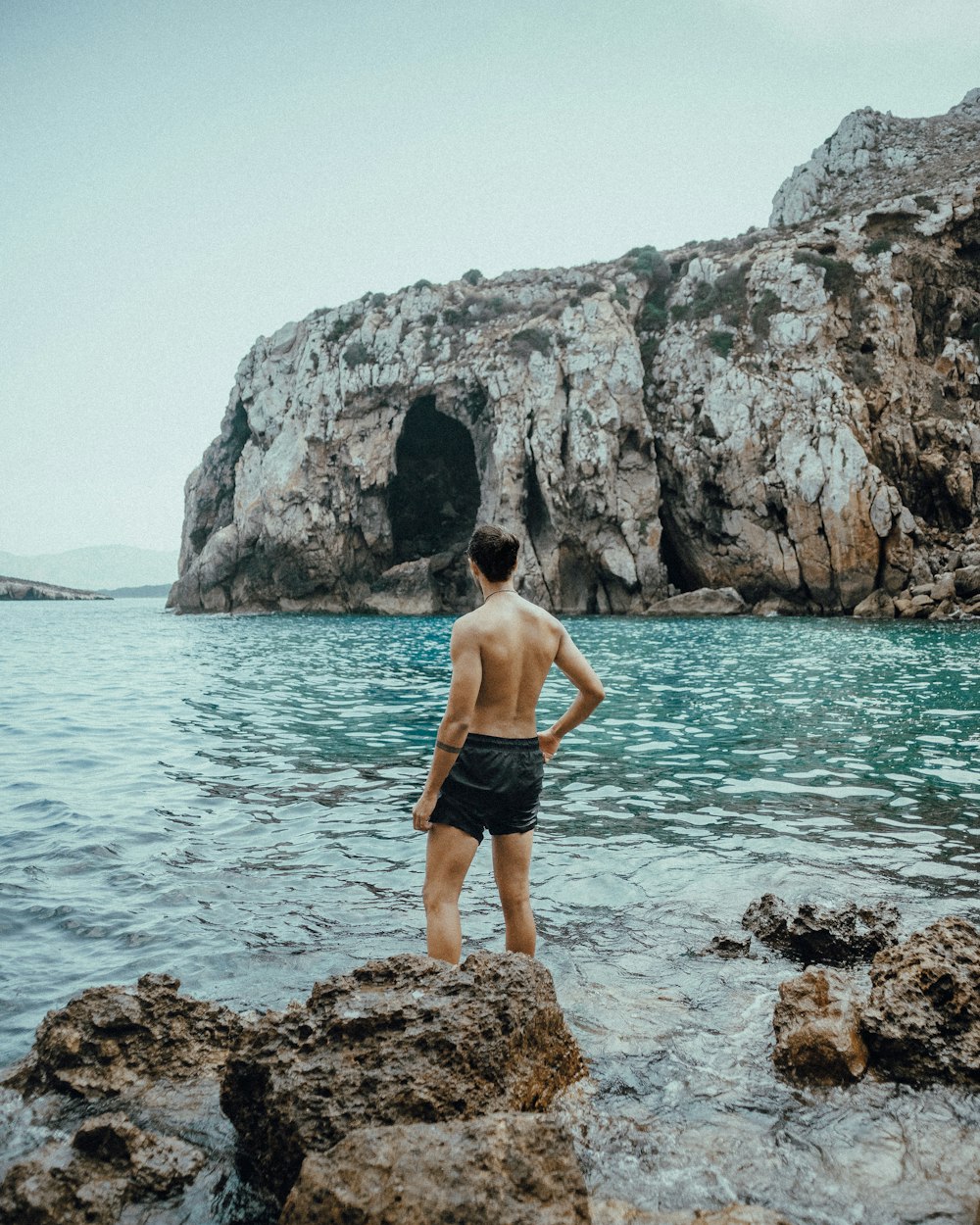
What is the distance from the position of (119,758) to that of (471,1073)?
9.33 metres

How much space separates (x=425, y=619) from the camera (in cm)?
4734

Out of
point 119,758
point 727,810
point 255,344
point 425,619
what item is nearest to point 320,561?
point 425,619

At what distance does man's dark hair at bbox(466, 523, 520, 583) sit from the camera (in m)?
4.17

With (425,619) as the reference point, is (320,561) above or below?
above

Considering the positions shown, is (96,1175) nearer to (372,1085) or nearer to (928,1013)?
(372,1085)

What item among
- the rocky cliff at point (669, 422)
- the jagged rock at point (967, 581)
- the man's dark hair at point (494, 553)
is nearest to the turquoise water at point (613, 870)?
the man's dark hair at point (494, 553)

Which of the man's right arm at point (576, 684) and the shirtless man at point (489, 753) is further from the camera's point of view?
the man's right arm at point (576, 684)

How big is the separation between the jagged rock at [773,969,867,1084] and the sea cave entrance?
2087 inches

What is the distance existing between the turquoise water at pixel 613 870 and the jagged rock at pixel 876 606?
2302 centimetres

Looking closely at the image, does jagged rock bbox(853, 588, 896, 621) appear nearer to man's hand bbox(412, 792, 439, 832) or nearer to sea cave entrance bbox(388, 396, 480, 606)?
sea cave entrance bbox(388, 396, 480, 606)

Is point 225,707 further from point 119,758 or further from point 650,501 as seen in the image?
point 650,501

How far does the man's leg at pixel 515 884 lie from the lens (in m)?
4.32

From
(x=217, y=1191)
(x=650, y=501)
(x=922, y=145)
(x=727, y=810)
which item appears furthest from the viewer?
(x=922, y=145)

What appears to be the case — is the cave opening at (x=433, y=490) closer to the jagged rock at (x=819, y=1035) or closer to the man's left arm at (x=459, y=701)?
the man's left arm at (x=459, y=701)
